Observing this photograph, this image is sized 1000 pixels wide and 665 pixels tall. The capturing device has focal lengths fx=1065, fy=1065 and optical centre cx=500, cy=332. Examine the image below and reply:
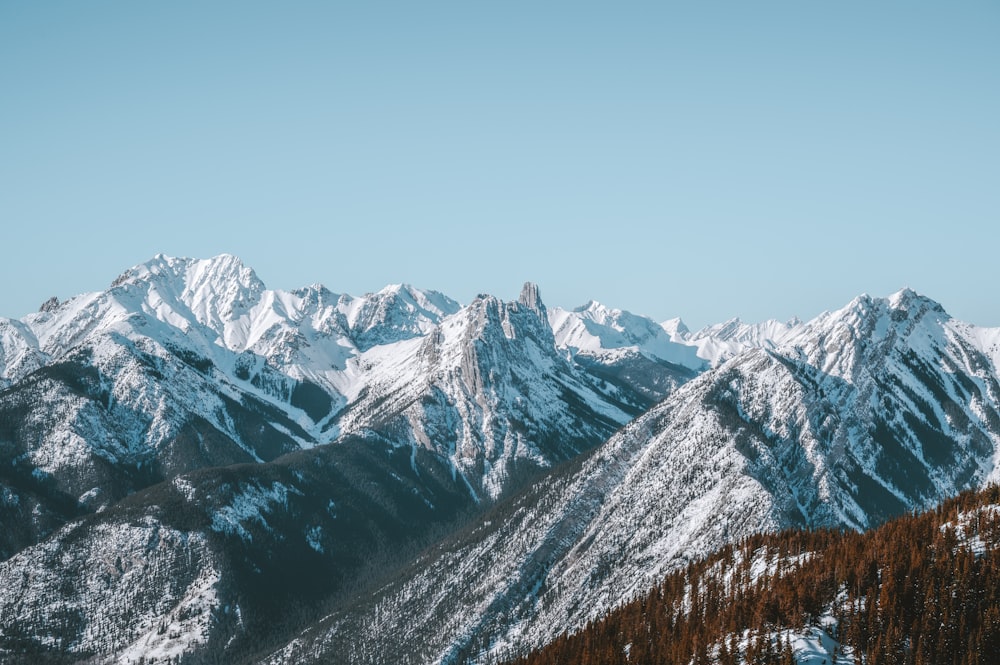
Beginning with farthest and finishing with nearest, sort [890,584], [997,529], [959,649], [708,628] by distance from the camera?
[708,628]
[997,529]
[890,584]
[959,649]

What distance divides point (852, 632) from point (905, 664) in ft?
30.8

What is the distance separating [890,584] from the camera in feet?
540

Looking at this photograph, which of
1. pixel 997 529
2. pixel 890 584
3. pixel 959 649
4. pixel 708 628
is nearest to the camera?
pixel 959 649

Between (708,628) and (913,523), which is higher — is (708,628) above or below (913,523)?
below

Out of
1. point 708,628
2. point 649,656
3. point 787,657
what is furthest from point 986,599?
point 649,656

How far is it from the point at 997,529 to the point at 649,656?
6514cm

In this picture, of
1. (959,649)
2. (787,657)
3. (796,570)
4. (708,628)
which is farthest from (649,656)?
(959,649)

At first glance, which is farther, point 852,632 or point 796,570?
point 796,570

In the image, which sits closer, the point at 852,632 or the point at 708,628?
the point at 852,632

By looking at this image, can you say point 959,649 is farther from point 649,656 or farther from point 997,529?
point 649,656

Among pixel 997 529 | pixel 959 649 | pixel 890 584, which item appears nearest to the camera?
pixel 959 649

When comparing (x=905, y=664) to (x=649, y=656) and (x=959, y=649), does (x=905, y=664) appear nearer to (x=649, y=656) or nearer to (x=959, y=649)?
(x=959, y=649)

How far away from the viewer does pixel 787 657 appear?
15562 centimetres

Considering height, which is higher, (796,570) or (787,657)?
(796,570)
